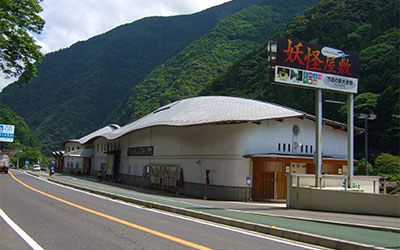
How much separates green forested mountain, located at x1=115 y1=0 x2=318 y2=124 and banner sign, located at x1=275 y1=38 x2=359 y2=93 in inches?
3134

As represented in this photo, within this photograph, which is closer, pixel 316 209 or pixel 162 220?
pixel 162 220

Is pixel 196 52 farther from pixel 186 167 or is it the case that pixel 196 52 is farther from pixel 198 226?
pixel 198 226

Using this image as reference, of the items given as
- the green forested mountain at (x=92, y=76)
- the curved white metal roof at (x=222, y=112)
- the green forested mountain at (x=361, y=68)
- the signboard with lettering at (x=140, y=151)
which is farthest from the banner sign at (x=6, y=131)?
the green forested mountain at (x=92, y=76)

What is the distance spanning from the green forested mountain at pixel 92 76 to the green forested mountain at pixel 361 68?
71.4 metres

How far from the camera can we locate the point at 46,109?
495ft

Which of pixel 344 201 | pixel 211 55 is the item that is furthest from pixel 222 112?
pixel 211 55

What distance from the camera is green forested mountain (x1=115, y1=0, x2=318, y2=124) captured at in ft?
351

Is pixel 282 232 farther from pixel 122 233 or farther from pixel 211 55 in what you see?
pixel 211 55

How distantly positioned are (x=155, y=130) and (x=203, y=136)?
9.04m

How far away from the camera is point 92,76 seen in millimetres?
160000

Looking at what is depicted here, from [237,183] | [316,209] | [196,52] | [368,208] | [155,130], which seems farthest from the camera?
[196,52]

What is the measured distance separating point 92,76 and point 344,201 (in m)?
155

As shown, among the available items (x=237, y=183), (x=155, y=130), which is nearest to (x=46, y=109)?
(x=155, y=130)

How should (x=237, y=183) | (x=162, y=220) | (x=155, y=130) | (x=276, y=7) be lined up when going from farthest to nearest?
(x=276, y=7)
(x=155, y=130)
(x=237, y=183)
(x=162, y=220)
